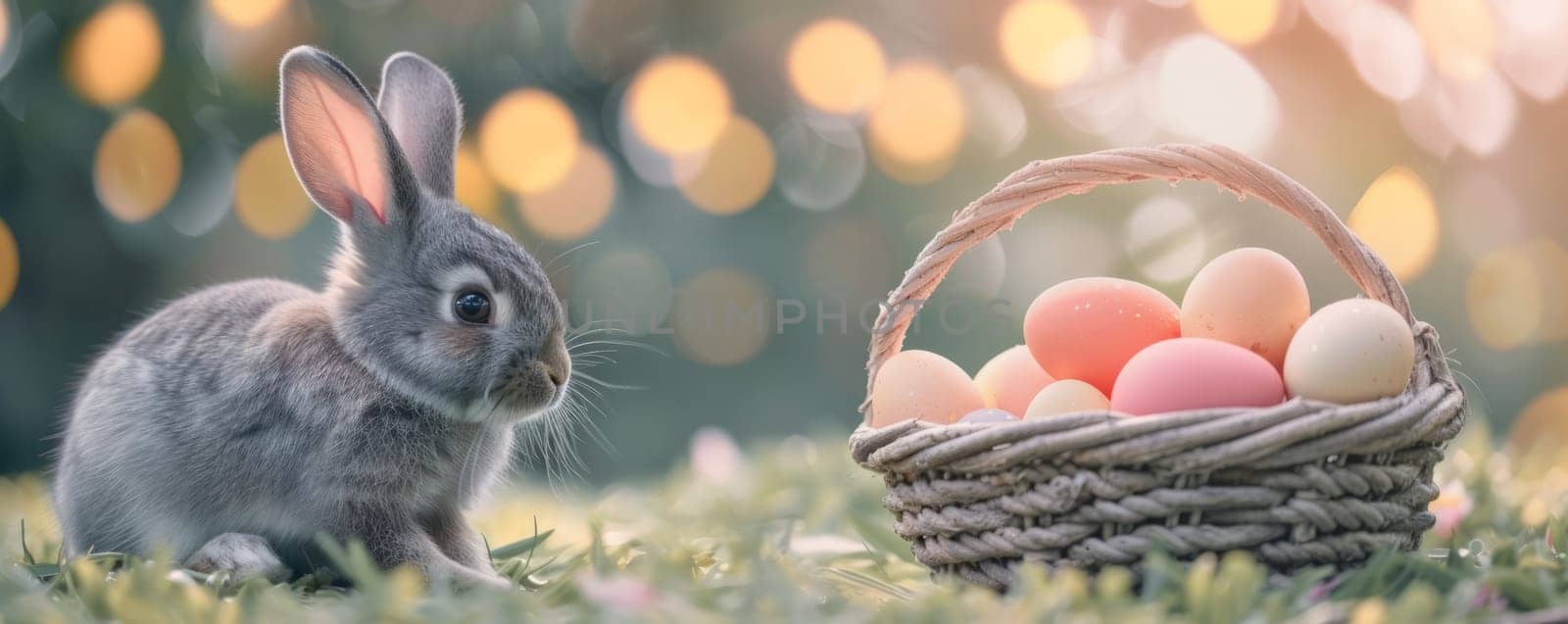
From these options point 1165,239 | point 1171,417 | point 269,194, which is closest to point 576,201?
point 269,194

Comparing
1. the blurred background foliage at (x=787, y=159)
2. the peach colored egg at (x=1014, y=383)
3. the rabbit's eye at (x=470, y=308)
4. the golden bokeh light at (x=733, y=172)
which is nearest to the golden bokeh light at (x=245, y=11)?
the blurred background foliage at (x=787, y=159)

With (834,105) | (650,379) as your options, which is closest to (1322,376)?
(834,105)

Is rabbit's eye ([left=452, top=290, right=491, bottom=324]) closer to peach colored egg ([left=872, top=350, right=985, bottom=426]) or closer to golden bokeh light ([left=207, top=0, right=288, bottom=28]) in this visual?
peach colored egg ([left=872, top=350, right=985, bottom=426])

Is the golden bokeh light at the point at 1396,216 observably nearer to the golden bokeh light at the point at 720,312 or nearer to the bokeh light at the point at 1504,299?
the bokeh light at the point at 1504,299


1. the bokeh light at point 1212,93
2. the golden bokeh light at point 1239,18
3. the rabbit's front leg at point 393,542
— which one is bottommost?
the rabbit's front leg at point 393,542

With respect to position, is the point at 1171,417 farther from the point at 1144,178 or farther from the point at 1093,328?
the point at 1144,178

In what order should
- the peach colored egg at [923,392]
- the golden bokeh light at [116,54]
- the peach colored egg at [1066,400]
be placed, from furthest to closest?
1. the golden bokeh light at [116,54]
2. the peach colored egg at [923,392]
3. the peach colored egg at [1066,400]
